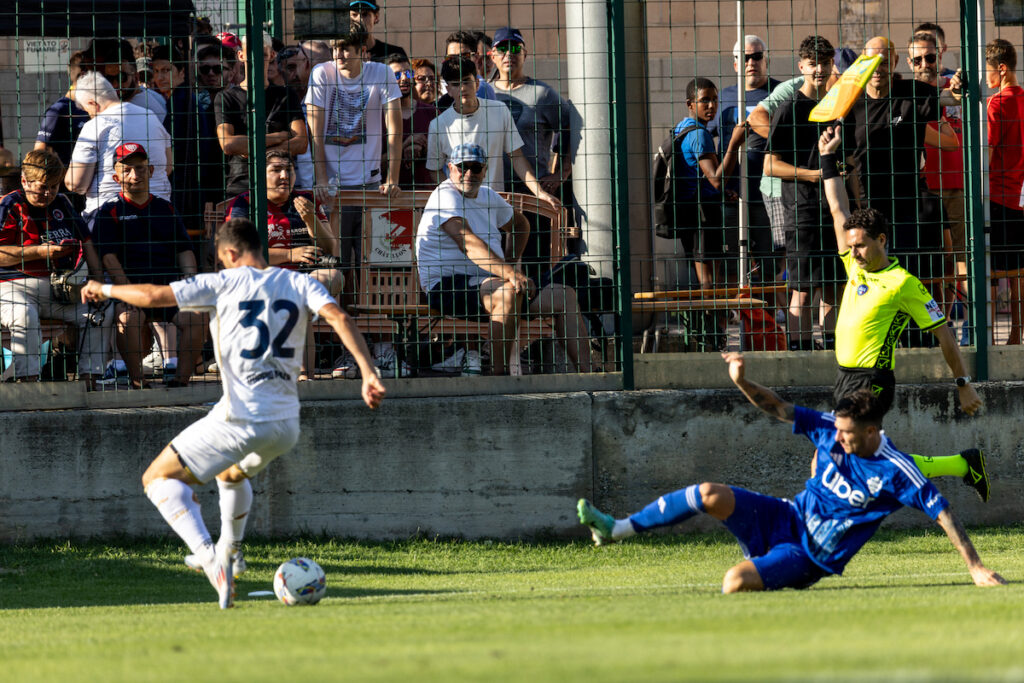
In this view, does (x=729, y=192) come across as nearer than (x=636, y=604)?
No

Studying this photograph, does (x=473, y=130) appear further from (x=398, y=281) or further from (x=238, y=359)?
(x=238, y=359)

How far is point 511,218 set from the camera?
420 inches

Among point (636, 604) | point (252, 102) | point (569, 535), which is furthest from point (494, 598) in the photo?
point (252, 102)

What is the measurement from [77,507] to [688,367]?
467 centimetres

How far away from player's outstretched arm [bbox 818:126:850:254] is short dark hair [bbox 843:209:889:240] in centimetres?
126

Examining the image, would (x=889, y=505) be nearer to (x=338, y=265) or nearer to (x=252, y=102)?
(x=338, y=265)

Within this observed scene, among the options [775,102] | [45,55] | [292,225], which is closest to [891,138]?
[775,102]

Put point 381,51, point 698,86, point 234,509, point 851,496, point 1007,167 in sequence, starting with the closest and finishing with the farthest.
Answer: point 851,496 < point 234,509 < point 1007,167 < point 698,86 < point 381,51

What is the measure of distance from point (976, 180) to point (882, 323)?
7.90ft

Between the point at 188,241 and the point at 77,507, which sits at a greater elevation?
the point at 188,241

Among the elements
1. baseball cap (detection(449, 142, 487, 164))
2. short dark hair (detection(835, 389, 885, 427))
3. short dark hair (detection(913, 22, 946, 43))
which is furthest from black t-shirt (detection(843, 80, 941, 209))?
short dark hair (detection(835, 389, 885, 427))

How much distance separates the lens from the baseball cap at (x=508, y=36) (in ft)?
37.1

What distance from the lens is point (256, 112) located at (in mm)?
10391

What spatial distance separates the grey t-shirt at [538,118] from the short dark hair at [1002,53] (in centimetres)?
349
